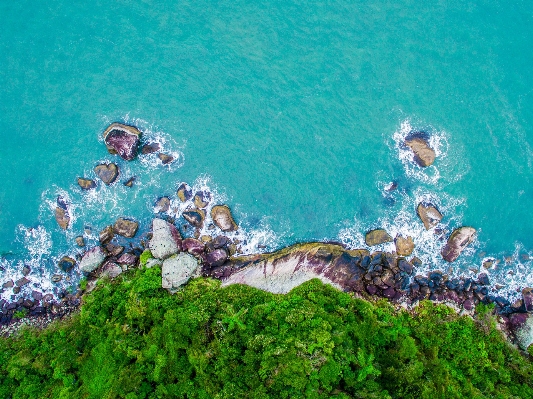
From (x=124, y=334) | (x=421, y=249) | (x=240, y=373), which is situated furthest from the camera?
(x=421, y=249)

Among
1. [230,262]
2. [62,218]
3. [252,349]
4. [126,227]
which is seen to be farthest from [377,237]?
[62,218]

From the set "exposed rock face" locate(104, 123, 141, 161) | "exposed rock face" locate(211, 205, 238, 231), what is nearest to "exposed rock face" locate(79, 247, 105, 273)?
"exposed rock face" locate(104, 123, 141, 161)

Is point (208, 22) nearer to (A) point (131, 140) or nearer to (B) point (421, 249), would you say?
(A) point (131, 140)

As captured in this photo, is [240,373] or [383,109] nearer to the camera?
[240,373]

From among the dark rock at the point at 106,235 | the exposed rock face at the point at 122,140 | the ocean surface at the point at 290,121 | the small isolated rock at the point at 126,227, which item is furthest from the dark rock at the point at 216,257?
the exposed rock face at the point at 122,140

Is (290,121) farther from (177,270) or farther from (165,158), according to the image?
(177,270)

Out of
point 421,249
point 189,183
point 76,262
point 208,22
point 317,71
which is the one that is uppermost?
point 208,22

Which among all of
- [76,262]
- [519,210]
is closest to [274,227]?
[76,262]

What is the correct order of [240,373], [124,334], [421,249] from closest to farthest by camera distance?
[240,373] < [124,334] < [421,249]
